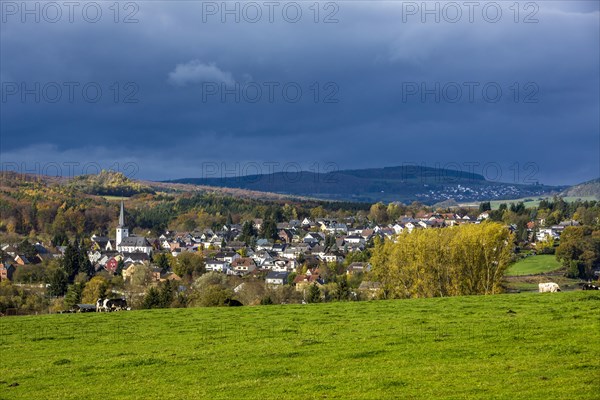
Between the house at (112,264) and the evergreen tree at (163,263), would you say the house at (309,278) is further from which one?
the house at (112,264)

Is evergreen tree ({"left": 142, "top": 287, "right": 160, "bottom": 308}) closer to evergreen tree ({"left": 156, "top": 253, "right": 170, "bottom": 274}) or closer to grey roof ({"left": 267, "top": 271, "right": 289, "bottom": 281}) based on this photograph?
grey roof ({"left": 267, "top": 271, "right": 289, "bottom": 281})

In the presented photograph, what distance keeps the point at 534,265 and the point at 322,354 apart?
95041mm

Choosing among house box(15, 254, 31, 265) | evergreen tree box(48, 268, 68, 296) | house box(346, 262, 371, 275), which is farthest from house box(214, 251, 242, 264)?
evergreen tree box(48, 268, 68, 296)

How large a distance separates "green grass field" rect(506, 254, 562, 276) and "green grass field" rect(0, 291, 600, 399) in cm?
7412

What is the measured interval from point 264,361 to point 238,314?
10984 millimetres

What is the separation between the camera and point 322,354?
20688mm

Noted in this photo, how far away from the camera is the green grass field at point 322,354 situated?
16500mm

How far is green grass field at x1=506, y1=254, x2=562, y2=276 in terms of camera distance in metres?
102

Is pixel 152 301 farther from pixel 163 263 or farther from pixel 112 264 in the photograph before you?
pixel 112 264

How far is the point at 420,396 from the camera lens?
50.7 feet

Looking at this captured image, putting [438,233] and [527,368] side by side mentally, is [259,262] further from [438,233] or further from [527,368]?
[527,368]

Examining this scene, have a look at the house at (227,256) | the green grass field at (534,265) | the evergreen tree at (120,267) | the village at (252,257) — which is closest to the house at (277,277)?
the village at (252,257)

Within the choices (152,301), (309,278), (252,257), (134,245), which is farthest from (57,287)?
(134,245)

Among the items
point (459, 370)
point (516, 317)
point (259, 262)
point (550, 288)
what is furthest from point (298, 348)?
point (259, 262)
